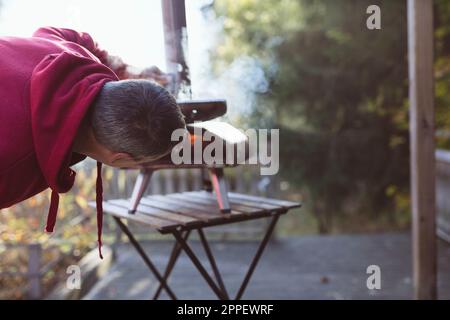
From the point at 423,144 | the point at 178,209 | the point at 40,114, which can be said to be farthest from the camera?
the point at 423,144

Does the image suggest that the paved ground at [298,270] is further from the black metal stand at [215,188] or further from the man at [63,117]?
the man at [63,117]

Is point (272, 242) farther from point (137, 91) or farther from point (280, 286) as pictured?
point (137, 91)

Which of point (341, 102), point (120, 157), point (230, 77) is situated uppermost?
point (230, 77)

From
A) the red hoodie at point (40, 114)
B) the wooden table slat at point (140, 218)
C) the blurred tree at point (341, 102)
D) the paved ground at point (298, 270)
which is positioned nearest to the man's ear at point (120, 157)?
the red hoodie at point (40, 114)

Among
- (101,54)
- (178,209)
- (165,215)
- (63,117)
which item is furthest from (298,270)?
(63,117)

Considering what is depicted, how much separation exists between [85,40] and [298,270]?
108 inches

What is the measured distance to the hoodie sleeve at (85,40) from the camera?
1.85 meters

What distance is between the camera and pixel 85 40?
1.99 meters

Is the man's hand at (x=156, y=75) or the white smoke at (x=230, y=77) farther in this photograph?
the white smoke at (x=230, y=77)

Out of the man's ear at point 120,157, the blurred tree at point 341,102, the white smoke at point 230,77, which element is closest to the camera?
the man's ear at point 120,157

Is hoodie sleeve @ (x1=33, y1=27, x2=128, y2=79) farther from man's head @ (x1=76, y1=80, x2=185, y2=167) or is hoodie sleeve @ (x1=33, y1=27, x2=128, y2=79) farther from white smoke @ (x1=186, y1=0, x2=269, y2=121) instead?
white smoke @ (x1=186, y1=0, x2=269, y2=121)

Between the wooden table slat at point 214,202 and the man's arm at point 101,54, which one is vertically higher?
the man's arm at point 101,54

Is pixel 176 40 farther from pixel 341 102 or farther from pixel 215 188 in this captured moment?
pixel 341 102

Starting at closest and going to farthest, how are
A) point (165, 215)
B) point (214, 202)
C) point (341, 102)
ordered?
point (165, 215)
point (214, 202)
point (341, 102)
